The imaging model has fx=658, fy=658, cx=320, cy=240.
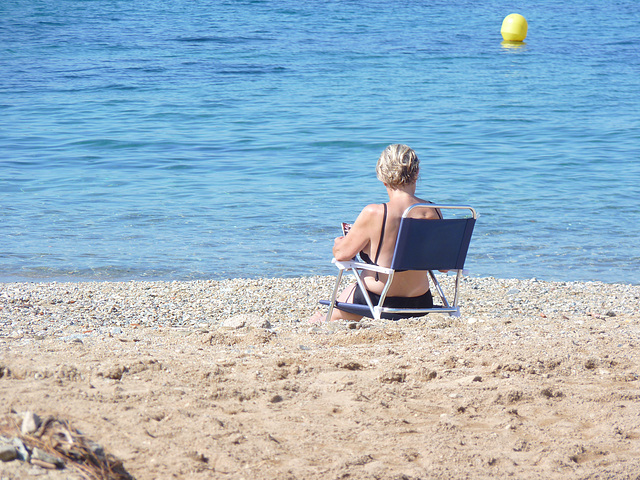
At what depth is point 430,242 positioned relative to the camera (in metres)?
4.19

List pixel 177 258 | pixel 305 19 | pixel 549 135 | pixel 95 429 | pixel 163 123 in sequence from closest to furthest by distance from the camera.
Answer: pixel 95 429, pixel 177 258, pixel 549 135, pixel 163 123, pixel 305 19

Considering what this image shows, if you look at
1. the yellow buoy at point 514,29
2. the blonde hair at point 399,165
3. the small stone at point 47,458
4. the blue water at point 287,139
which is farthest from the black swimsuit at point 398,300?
the yellow buoy at point 514,29

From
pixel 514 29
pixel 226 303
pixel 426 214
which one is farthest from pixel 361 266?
pixel 514 29

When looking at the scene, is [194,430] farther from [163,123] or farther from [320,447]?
[163,123]

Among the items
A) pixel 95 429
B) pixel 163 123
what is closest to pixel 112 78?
pixel 163 123

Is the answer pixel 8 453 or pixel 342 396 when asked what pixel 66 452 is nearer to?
pixel 8 453

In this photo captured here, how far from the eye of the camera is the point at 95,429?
256cm

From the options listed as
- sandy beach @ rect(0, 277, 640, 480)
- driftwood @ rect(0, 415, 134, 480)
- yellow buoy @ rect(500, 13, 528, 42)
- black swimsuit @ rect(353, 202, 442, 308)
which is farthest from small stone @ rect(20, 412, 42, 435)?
yellow buoy @ rect(500, 13, 528, 42)

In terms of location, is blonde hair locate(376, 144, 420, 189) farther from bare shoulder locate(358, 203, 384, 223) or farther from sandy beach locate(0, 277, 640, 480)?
sandy beach locate(0, 277, 640, 480)

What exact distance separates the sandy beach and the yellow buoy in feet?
86.6

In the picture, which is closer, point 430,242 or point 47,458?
point 47,458

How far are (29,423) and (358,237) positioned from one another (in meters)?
2.53

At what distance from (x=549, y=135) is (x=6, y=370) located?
14098 mm

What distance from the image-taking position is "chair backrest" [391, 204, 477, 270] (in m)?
4.11
